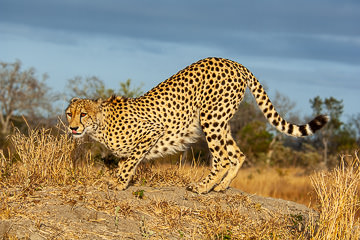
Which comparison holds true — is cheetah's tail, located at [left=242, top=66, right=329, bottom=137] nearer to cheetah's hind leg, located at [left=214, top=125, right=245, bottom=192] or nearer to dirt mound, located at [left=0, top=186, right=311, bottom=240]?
cheetah's hind leg, located at [left=214, top=125, right=245, bottom=192]

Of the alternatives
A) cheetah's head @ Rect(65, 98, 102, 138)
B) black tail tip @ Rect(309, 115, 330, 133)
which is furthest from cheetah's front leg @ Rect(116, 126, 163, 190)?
black tail tip @ Rect(309, 115, 330, 133)

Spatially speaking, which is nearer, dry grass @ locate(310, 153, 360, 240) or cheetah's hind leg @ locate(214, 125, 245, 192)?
dry grass @ locate(310, 153, 360, 240)

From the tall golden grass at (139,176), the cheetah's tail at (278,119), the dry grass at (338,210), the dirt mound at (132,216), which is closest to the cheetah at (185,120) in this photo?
the cheetah's tail at (278,119)

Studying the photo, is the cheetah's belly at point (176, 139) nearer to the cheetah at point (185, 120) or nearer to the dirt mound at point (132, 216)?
the cheetah at point (185, 120)

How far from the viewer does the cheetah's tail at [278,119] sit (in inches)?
240

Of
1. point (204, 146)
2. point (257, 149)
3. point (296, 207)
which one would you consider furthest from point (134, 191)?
point (257, 149)

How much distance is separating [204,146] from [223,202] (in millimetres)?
8848

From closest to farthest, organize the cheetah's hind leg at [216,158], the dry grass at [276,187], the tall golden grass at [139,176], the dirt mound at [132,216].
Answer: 1. the dirt mound at [132,216]
2. the tall golden grass at [139,176]
3. the cheetah's hind leg at [216,158]
4. the dry grass at [276,187]

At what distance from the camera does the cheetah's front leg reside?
5.87 metres

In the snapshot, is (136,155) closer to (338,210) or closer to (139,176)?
(139,176)

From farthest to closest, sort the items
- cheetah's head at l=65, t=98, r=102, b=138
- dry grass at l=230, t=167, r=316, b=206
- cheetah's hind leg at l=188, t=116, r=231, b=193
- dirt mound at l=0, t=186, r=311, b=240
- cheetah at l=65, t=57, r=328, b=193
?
1. dry grass at l=230, t=167, r=316, b=206
2. cheetah's hind leg at l=188, t=116, r=231, b=193
3. cheetah at l=65, t=57, r=328, b=193
4. cheetah's head at l=65, t=98, r=102, b=138
5. dirt mound at l=0, t=186, r=311, b=240

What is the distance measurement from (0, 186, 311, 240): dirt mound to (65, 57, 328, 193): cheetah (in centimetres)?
58

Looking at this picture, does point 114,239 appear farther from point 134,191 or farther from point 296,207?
point 296,207

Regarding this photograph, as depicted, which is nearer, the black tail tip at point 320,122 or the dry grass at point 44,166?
the dry grass at point 44,166
